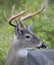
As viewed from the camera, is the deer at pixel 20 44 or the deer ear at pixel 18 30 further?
the deer ear at pixel 18 30

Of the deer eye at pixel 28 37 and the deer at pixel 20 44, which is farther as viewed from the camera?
the deer eye at pixel 28 37

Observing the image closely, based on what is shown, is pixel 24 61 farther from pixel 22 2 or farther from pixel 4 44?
pixel 22 2

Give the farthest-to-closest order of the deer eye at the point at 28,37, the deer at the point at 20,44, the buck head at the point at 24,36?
the deer eye at the point at 28,37 < the buck head at the point at 24,36 < the deer at the point at 20,44

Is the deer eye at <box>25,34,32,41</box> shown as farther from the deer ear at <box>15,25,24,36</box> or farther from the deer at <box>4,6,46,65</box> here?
the deer ear at <box>15,25,24,36</box>

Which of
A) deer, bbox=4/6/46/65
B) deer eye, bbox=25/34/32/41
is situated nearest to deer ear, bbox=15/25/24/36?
deer, bbox=4/6/46/65

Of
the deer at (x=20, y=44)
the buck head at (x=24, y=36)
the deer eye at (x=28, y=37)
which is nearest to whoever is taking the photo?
the deer at (x=20, y=44)

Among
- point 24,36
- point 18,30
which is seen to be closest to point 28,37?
point 24,36

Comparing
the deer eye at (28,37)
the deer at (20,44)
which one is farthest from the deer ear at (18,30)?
the deer eye at (28,37)

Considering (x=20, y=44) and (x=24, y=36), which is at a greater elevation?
(x=24, y=36)

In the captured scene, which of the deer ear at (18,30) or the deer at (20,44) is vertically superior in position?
the deer ear at (18,30)

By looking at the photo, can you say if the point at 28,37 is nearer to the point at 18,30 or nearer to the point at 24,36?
the point at 24,36

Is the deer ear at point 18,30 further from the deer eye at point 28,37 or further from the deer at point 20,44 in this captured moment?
the deer eye at point 28,37

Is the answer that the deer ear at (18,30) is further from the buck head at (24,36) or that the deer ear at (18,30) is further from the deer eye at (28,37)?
the deer eye at (28,37)

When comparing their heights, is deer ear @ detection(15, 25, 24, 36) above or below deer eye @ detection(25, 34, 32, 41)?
above
